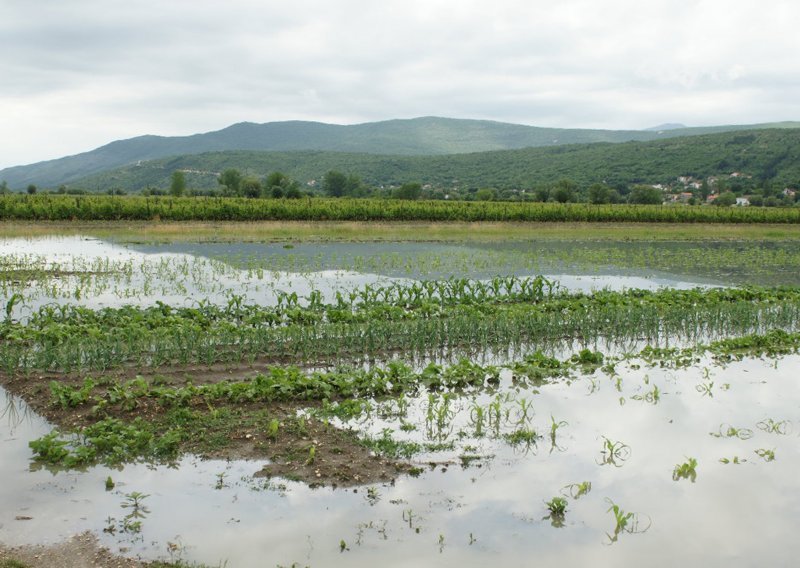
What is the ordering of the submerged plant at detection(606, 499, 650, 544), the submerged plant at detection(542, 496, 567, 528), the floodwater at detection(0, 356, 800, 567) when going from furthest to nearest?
the submerged plant at detection(542, 496, 567, 528) < the submerged plant at detection(606, 499, 650, 544) < the floodwater at detection(0, 356, 800, 567)

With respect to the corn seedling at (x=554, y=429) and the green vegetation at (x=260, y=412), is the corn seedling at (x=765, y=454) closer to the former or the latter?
the green vegetation at (x=260, y=412)

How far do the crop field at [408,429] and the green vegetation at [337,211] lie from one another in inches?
798

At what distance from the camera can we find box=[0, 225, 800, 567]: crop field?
5.55 meters

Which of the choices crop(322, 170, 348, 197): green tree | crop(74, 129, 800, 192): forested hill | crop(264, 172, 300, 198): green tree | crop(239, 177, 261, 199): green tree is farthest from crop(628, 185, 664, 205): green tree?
crop(239, 177, 261, 199): green tree

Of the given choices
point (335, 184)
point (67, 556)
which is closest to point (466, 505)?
point (67, 556)

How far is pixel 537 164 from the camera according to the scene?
114 meters

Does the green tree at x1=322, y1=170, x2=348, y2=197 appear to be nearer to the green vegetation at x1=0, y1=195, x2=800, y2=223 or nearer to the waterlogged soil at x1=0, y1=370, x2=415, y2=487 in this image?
the green vegetation at x1=0, y1=195, x2=800, y2=223

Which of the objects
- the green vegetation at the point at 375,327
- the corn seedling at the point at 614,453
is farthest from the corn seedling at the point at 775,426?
the green vegetation at the point at 375,327

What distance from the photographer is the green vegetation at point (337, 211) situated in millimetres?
34531

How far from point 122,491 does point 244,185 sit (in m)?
60.5

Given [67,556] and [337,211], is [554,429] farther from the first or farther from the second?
[337,211]

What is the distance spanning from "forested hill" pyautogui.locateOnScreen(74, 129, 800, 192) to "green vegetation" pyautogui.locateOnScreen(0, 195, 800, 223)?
121ft

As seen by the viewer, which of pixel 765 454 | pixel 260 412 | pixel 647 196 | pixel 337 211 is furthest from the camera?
pixel 647 196

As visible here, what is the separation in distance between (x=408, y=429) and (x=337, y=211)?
32.8m
